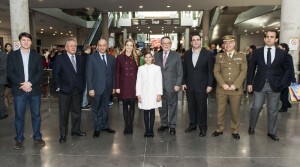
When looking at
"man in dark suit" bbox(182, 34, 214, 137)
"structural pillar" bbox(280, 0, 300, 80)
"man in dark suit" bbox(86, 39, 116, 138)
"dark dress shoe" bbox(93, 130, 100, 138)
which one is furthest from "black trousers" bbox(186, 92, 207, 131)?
"structural pillar" bbox(280, 0, 300, 80)

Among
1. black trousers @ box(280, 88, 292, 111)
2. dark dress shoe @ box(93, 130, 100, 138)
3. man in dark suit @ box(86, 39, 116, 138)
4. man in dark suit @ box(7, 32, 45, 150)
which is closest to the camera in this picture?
man in dark suit @ box(7, 32, 45, 150)

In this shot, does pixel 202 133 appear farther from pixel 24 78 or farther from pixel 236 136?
pixel 24 78

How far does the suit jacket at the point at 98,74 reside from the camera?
183 inches

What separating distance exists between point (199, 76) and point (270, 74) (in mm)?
1126

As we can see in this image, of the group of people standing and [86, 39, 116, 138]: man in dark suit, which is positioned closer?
the group of people standing

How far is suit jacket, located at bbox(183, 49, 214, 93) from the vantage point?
185 inches

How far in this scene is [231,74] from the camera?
14.9 feet

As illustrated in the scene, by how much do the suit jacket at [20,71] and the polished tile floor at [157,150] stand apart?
913mm

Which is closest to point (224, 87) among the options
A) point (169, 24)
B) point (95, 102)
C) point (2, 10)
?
point (95, 102)

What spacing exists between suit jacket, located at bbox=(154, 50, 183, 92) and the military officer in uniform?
2.05ft

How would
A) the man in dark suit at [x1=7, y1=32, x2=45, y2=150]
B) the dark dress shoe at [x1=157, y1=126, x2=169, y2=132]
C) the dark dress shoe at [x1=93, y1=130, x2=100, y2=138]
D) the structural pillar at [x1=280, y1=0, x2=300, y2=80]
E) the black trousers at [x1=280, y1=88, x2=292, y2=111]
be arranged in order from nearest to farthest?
the man in dark suit at [x1=7, y1=32, x2=45, y2=150]
the dark dress shoe at [x1=93, y1=130, x2=100, y2=138]
the dark dress shoe at [x1=157, y1=126, x2=169, y2=132]
the black trousers at [x1=280, y1=88, x2=292, y2=111]
the structural pillar at [x1=280, y1=0, x2=300, y2=80]

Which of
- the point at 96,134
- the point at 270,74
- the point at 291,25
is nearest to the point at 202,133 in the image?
the point at 270,74

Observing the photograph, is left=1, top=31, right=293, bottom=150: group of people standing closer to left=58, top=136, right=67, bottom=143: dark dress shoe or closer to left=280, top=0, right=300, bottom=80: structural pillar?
left=58, top=136, right=67, bottom=143: dark dress shoe

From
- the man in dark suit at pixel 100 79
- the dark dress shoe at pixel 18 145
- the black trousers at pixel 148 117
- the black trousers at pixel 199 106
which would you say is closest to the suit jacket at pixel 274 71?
the black trousers at pixel 199 106
